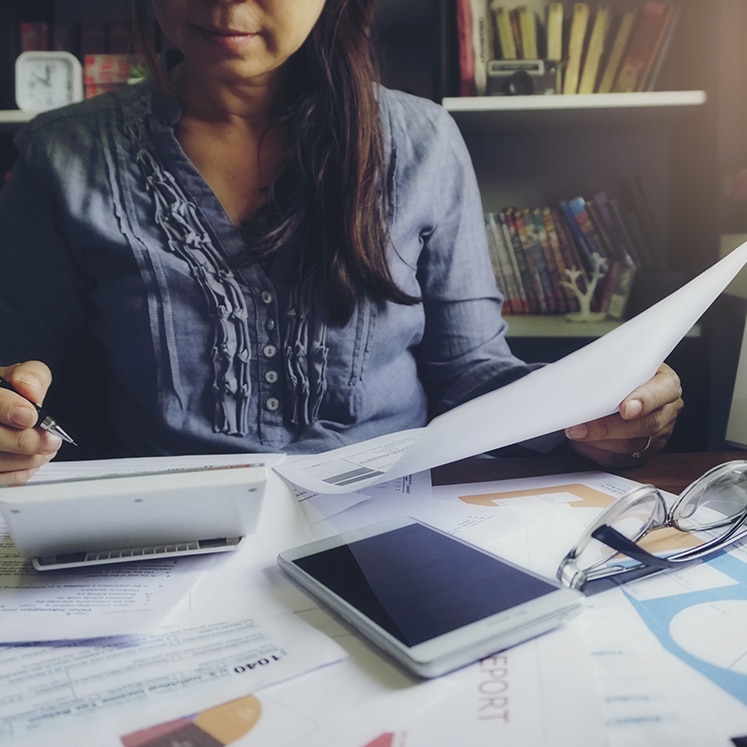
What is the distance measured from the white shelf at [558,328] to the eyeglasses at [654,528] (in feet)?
3.27

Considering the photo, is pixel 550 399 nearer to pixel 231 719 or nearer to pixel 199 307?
pixel 231 719

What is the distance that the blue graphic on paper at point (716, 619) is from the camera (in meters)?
0.31

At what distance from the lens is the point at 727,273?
0.49m

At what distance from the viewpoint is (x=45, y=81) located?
4.83ft

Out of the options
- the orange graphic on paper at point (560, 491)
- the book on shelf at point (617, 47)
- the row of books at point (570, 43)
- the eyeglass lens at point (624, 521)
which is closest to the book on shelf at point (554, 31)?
the row of books at point (570, 43)

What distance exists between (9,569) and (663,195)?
161 cm

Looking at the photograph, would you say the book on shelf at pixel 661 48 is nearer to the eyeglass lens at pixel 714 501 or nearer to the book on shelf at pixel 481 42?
the book on shelf at pixel 481 42

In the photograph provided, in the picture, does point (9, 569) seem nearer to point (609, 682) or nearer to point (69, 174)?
point (609, 682)

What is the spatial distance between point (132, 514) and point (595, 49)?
55.4 inches

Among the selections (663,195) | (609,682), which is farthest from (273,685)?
→ (663,195)

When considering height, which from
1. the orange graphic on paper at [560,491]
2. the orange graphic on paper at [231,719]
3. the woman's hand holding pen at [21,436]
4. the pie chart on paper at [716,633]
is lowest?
the orange graphic on paper at [560,491]

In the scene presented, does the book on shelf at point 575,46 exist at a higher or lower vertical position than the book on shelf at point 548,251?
higher

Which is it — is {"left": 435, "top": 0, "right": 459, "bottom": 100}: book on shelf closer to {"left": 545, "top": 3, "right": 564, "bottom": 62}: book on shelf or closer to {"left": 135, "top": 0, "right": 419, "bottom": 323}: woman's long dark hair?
{"left": 545, "top": 3, "right": 564, "bottom": 62}: book on shelf

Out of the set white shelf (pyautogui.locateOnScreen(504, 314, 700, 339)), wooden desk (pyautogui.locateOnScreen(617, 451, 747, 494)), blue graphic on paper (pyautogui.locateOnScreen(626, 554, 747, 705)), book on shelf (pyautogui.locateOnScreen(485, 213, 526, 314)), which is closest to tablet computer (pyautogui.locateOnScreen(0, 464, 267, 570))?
blue graphic on paper (pyautogui.locateOnScreen(626, 554, 747, 705))
